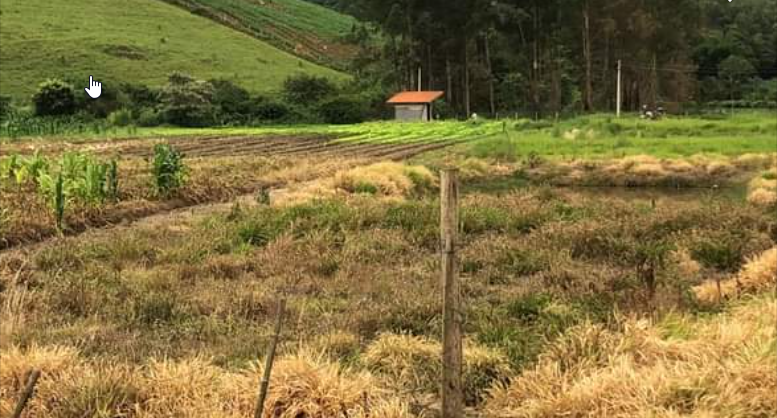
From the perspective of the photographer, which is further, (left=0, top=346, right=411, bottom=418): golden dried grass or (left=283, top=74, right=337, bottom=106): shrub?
(left=283, top=74, right=337, bottom=106): shrub

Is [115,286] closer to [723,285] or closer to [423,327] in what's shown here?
[423,327]

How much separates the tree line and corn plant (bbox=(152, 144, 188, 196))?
28.5 metres

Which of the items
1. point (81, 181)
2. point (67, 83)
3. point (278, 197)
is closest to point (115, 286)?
point (81, 181)

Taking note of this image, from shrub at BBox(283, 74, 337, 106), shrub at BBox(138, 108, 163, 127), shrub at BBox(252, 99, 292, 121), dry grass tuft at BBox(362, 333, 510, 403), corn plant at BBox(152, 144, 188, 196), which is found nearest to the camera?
dry grass tuft at BBox(362, 333, 510, 403)


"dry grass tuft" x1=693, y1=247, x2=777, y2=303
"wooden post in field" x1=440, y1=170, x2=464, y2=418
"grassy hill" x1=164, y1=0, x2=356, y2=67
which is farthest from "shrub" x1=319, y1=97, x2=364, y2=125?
"wooden post in field" x1=440, y1=170, x2=464, y2=418

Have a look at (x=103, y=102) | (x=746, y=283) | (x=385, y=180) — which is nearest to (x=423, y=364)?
(x=746, y=283)

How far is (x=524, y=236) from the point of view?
10203 mm

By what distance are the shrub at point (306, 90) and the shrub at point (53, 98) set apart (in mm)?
12417

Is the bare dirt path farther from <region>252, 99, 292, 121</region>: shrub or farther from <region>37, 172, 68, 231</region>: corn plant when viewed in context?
<region>252, 99, 292, 121</region>: shrub

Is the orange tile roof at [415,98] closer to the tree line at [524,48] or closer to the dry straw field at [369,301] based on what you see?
the tree line at [524,48]

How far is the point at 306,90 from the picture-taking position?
4841 centimetres

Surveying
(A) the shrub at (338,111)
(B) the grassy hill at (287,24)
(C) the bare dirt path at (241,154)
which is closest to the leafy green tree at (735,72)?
(C) the bare dirt path at (241,154)

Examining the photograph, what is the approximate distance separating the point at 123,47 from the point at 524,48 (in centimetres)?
2440

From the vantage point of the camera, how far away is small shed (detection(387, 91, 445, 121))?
44.2 metres
